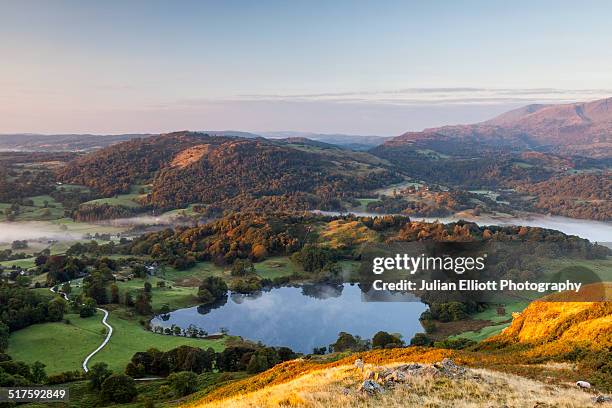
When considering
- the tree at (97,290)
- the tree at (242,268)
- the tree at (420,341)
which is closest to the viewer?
the tree at (420,341)

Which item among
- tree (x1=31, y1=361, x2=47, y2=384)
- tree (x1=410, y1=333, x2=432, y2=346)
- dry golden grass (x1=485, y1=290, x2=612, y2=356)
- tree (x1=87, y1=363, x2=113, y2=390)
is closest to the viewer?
dry golden grass (x1=485, y1=290, x2=612, y2=356)

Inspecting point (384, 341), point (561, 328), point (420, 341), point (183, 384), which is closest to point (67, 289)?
point (183, 384)

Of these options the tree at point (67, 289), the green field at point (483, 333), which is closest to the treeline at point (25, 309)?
the tree at point (67, 289)

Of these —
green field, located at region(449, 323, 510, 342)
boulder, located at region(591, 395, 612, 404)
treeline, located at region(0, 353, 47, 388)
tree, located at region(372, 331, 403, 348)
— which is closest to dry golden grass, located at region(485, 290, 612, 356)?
boulder, located at region(591, 395, 612, 404)

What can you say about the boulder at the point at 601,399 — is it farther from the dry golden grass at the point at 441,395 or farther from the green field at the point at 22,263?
the green field at the point at 22,263

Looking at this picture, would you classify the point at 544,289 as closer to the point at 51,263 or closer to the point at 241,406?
the point at 241,406

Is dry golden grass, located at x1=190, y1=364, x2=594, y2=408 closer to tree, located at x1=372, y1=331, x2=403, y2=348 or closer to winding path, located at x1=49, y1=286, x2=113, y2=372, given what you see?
tree, located at x1=372, y1=331, x2=403, y2=348
